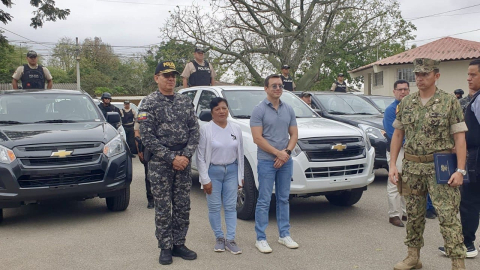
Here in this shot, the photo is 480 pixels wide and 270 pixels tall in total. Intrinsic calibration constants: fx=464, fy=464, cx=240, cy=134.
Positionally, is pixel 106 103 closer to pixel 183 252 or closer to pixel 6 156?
pixel 6 156

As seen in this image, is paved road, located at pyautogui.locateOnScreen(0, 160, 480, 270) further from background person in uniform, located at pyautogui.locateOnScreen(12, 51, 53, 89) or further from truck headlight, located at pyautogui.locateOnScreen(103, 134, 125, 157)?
background person in uniform, located at pyautogui.locateOnScreen(12, 51, 53, 89)

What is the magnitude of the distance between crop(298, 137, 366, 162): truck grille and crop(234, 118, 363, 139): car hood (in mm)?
56

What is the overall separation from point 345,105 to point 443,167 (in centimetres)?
610

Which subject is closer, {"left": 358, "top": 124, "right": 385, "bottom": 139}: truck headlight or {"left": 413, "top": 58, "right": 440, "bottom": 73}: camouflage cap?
{"left": 413, "top": 58, "right": 440, "bottom": 73}: camouflage cap

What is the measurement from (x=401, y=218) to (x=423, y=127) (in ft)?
8.06

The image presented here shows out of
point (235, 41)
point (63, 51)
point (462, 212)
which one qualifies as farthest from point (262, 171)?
point (63, 51)

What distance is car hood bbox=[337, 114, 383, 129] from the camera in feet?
29.2

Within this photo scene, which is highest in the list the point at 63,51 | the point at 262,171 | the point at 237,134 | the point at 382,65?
the point at 63,51

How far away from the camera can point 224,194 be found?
5129 mm

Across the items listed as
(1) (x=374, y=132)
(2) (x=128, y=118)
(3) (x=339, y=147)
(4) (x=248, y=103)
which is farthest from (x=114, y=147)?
(2) (x=128, y=118)

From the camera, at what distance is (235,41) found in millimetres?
26062

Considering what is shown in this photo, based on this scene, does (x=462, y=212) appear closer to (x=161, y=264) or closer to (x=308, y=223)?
(x=308, y=223)

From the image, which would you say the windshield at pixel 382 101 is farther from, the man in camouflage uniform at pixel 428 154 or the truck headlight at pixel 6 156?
the truck headlight at pixel 6 156

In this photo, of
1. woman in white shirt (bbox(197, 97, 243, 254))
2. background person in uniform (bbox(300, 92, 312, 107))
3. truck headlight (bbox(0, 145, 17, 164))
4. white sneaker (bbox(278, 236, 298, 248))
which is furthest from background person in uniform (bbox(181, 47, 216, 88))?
white sneaker (bbox(278, 236, 298, 248))
